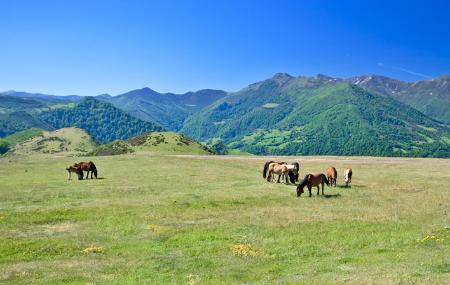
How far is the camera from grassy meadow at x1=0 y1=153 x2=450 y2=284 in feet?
62.1

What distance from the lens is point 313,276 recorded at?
1816 centimetres

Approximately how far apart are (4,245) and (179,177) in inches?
1385

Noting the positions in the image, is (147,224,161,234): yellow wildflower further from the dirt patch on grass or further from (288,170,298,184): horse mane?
(288,170,298,184): horse mane

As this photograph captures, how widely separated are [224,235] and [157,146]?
12318 centimetres

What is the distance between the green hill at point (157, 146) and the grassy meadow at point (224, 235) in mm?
94668

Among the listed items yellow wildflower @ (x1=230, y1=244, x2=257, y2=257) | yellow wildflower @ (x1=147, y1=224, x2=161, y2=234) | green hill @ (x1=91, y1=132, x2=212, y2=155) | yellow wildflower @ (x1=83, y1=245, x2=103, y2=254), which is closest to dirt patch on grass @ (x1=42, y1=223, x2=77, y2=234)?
yellow wildflower @ (x1=147, y1=224, x2=161, y2=234)

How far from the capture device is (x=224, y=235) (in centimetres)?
2631

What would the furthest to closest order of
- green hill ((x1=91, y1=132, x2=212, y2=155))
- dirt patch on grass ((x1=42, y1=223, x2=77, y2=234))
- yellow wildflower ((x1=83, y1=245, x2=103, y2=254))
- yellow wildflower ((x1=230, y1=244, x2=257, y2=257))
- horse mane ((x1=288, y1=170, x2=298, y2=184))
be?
green hill ((x1=91, y1=132, x2=212, y2=155))
horse mane ((x1=288, y1=170, x2=298, y2=184))
dirt patch on grass ((x1=42, y1=223, x2=77, y2=234))
yellow wildflower ((x1=83, y1=245, x2=103, y2=254))
yellow wildflower ((x1=230, y1=244, x2=257, y2=257))

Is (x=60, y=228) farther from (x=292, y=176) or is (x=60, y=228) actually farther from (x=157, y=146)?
(x=157, y=146)

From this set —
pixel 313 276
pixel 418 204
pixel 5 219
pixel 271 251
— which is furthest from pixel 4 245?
pixel 418 204

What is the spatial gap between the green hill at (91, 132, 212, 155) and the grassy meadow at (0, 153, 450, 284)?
3727 inches

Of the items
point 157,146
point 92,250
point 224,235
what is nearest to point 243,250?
point 224,235

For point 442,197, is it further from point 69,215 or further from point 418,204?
point 69,215

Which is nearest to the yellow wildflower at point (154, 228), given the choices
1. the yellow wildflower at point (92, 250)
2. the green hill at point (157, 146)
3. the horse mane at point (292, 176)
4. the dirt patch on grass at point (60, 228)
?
the yellow wildflower at point (92, 250)
